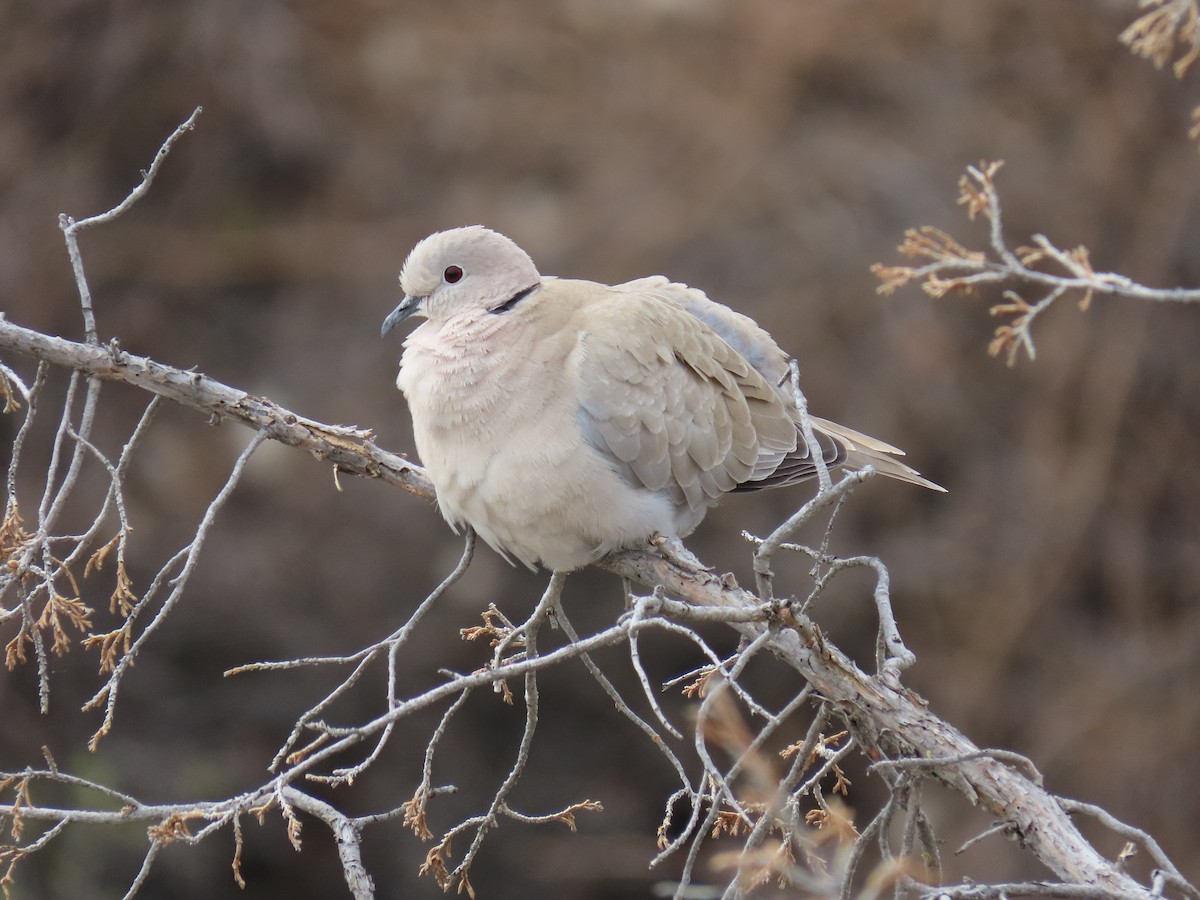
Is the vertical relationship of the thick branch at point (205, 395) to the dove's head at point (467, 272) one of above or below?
below

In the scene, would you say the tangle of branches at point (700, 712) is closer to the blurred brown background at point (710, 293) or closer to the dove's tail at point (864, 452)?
the dove's tail at point (864, 452)

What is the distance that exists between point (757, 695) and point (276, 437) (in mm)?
3816

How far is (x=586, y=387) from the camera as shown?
2.77m

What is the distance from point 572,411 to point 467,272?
0.45 m

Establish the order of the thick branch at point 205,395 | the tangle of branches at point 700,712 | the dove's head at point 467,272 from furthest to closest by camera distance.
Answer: the dove's head at point 467,272, the thick branch at point 205,395, the tangle of branches at point 700,712

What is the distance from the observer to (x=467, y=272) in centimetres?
296

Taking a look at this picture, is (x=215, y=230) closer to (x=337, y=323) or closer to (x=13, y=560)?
(x=337, y=323)

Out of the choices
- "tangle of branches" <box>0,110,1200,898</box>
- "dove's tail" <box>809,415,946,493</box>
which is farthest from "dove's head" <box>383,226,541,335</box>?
"dove's tail" <box>809,415,946,493</box>

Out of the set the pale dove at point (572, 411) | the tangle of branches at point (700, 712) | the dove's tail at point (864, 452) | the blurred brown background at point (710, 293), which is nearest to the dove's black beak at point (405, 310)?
the pale dove at point (572, 411)

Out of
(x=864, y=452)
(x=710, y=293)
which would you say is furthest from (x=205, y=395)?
(x=710, y=293)

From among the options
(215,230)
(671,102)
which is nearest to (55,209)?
(215,230)

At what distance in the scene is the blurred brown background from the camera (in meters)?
5.83

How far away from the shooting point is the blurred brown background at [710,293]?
5.83m

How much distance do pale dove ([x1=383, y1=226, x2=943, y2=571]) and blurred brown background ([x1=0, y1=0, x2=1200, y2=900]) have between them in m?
2.57
